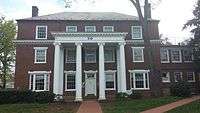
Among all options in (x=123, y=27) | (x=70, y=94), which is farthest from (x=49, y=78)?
(x=123, y=27)

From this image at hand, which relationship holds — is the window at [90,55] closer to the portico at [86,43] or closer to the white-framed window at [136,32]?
the portico at [86,43]

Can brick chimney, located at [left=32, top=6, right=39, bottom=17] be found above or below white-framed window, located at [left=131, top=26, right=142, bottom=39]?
above

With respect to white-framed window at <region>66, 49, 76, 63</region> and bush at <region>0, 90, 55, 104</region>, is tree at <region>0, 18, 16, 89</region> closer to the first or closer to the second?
white-framed window at <region>66, 49, 76, 63</region>

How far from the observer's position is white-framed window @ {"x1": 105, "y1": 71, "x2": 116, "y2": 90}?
122 ft

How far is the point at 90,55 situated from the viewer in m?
38.0

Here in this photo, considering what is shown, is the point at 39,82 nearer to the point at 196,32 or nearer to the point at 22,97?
the point at 22,97

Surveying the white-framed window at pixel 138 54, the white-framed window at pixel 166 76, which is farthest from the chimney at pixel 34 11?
the white-framed window at pixel 166 76

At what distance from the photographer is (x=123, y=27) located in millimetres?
39281

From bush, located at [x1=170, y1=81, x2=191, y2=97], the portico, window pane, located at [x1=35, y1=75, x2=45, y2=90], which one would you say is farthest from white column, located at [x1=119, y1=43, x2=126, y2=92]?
window pane, located at [x1=35, y1=75, x2=45, y2=90]

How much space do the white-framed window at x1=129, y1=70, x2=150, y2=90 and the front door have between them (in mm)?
4610

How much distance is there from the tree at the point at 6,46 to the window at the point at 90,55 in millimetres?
19383

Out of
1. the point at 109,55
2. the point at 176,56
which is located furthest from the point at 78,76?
the point at 176,56

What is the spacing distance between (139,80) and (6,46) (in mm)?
25261

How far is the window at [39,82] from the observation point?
119 feet
